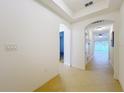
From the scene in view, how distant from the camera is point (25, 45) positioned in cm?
232

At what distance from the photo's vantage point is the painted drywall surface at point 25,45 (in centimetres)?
184

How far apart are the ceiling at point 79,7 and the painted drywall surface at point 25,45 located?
287mm

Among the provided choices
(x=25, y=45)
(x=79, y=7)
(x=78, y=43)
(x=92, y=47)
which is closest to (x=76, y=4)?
(x=79, y=7)

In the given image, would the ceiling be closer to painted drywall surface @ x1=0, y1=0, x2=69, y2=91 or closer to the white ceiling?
the white ceiling

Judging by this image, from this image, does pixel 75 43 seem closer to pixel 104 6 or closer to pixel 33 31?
pixel 104 6

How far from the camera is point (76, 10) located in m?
4.44

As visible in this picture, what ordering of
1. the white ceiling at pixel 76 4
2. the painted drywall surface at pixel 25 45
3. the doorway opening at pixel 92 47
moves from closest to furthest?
the painted drywall surface at pixel 25 45 → the white ceiling at pixel 76 4 → the doorway opening at pixel 92 47

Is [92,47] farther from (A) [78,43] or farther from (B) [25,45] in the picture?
(B) [25,45]

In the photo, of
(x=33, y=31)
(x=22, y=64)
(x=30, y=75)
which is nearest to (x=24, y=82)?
(x=30, y=75)

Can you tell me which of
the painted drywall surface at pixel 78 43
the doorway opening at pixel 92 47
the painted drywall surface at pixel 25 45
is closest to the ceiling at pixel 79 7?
the painted drywall surface at pixel 25 45

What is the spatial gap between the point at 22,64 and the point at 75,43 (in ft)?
11.6

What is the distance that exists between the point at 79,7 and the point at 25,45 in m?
2.96

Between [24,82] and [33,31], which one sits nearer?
[24,82]

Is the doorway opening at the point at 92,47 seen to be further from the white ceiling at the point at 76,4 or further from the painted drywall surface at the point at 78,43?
the white ceiling at the point at 76,4
